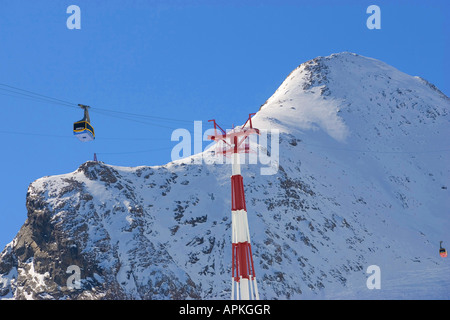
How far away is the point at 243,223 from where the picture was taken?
44031 millimetres

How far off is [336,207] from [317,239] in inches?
488

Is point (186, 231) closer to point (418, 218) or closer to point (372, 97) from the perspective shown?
point (418, 218)

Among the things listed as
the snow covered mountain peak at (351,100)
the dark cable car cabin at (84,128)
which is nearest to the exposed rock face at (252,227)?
the snow covered mountain peak at (351,100)

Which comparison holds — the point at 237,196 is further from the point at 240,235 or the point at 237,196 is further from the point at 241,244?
the point at 241,244

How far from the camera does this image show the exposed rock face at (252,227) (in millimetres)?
75562

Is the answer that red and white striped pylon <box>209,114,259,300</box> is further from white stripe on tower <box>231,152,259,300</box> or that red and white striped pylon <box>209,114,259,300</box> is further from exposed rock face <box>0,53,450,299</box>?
exposed rock face <box>0,53,450,299</box>

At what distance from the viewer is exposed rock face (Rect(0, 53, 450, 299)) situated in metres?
75.6

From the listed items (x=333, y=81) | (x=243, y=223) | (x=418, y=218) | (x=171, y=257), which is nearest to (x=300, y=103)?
(x=333, y=81)

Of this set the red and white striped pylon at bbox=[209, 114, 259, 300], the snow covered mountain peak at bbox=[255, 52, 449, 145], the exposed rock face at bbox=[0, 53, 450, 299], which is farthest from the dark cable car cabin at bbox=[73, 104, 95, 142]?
the snow covered mountain peak at bbox=[255, 52, 449, 145]

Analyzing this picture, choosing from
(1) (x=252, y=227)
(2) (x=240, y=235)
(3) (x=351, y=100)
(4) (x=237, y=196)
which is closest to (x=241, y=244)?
(2) (x=240, y=235)

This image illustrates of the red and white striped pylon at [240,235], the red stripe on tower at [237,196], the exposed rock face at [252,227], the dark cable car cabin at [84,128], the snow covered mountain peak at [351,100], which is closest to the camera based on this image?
the red and white striped pylon at [240,235]

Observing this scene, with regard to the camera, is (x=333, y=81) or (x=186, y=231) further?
(x=333, y=81)

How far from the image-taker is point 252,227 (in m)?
84.6

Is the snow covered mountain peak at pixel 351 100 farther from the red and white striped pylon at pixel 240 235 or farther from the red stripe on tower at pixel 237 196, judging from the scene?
the red stripe on tower at pixel 237 196
